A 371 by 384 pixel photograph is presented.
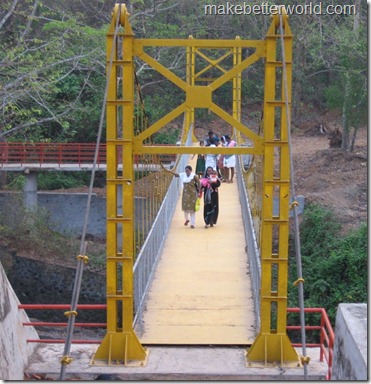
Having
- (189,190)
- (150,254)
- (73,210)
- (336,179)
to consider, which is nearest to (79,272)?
(150,254)

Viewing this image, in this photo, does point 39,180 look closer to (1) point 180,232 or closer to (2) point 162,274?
(1) point 180,232

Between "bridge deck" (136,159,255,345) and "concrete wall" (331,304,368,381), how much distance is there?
1.77 meters

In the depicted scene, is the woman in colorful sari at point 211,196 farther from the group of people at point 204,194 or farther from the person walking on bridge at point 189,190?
the person walking on bridge at point 189,190

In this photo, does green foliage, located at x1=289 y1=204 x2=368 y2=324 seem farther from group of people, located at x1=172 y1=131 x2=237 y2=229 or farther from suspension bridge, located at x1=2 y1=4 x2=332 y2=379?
suspension bridge, located at x1=2 y1=4 x2=332 y2=379

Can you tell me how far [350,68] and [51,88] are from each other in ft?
31.2

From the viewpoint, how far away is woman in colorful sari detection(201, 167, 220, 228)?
1265 centimetres

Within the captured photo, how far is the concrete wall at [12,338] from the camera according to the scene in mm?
7121

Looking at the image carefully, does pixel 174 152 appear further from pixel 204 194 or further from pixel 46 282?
pixel 46 282

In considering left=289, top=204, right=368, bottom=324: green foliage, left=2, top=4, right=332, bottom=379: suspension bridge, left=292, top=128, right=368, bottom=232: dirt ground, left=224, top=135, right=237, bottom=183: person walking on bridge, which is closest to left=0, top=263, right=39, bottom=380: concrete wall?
left=2, top=4, right=332, bottom=379: suspension bridge

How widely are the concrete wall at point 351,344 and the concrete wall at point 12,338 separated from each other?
2.78m

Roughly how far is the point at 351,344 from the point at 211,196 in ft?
22.9

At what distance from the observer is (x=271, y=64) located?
24.1 feet

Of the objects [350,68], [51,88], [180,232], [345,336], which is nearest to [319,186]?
[350,68]

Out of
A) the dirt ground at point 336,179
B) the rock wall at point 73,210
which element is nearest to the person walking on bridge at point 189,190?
the dirt ground at point 336,179
